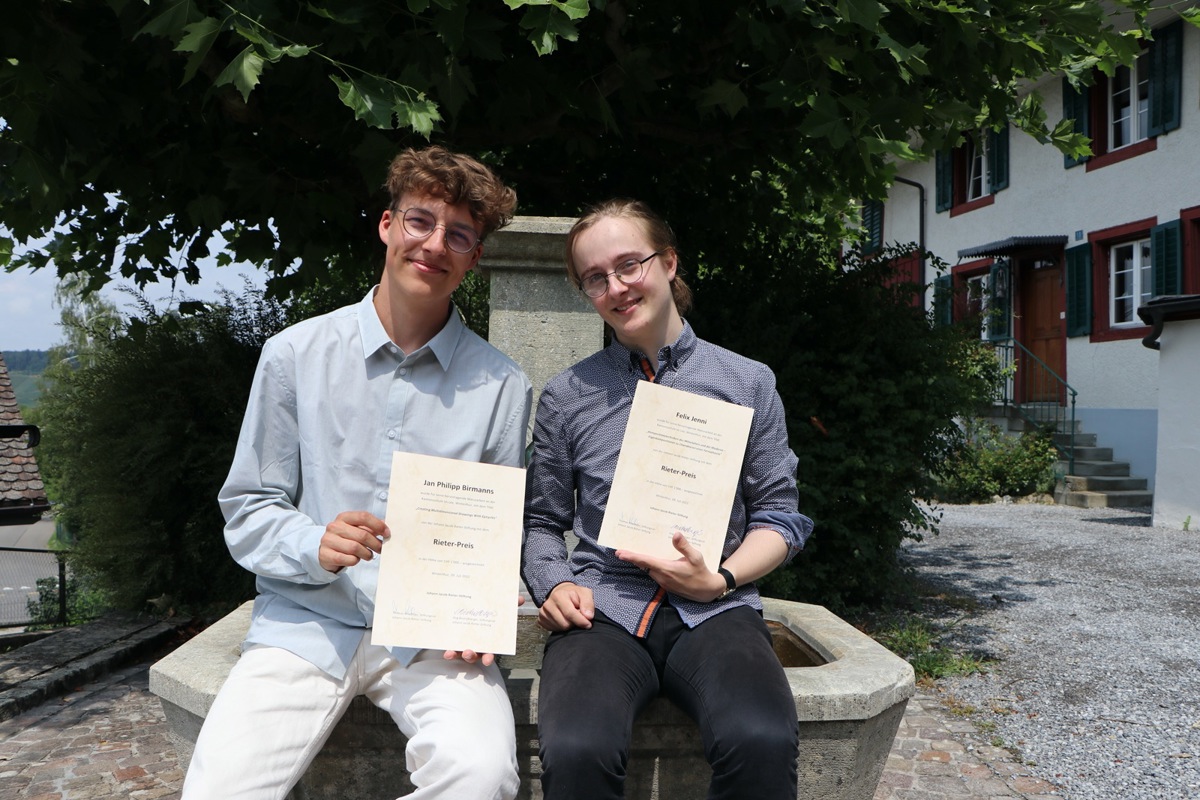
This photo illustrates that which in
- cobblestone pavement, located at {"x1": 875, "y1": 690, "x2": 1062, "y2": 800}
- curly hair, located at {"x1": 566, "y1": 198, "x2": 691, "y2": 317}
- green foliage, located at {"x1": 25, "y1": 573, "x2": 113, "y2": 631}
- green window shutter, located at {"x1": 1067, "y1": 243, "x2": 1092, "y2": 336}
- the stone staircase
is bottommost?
green foliage, located at {"x1": 25, "y1": 573, "x2": 113, "y2": 631}

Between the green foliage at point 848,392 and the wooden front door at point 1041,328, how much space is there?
9.59 metres

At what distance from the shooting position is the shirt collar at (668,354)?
2.57 meters

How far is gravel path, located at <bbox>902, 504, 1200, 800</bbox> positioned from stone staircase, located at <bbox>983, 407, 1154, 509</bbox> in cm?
233

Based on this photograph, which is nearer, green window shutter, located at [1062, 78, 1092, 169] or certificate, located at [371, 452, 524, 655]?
certificate, located at [371, 452, 524, 655]

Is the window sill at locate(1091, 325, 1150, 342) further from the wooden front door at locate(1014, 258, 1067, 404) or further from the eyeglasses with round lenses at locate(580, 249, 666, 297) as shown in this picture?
the eyeglasses with round lenses at locate(580, 249, 666, 297)

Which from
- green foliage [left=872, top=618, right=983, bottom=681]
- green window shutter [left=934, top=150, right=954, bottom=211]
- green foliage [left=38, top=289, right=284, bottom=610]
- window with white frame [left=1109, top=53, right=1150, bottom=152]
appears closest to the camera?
green foliage [left=872, top=618, right=983, bottom=681]

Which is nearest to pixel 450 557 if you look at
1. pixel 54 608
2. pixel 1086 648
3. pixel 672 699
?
pixel 672 699

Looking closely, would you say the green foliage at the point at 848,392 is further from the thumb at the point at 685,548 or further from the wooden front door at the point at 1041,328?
the wooden front door at the point at 1041,328

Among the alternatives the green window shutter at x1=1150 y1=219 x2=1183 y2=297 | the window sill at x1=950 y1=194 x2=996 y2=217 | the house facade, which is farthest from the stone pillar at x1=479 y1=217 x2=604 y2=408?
the window sill at x1=950 y1=194 x2=996 y2=217

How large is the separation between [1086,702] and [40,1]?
207 inches

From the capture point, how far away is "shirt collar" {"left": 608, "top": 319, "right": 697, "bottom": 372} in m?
2.57

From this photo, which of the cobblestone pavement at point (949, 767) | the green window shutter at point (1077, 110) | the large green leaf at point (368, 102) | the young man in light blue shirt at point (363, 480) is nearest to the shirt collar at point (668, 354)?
the young man in light blue shirt at point (363, 480)

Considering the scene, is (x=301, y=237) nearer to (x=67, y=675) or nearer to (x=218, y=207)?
(x=218, y=207)

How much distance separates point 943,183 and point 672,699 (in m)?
17.5
